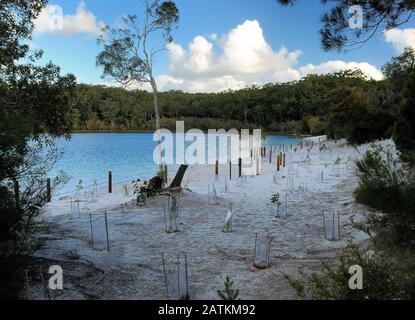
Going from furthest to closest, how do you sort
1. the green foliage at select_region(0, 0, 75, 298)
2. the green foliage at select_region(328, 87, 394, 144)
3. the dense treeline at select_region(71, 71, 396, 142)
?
the dense treeline at select_region(71, 71, 396, 142) < the green foliage at select_region(328, 87, 394, 144) < the green foliage at select_region(0, 0, 75, 298)

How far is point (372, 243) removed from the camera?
6125 millimetres

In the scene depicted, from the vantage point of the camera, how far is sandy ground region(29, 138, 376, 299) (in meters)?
5.20

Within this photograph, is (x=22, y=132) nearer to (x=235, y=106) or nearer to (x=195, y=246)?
(x=195, y=246)

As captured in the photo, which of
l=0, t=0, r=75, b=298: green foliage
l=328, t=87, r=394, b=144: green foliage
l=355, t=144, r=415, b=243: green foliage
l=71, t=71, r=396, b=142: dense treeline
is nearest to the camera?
l=0, t=0, r=75, b=298: green foliage

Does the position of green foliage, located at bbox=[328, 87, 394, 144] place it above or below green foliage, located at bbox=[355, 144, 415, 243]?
above

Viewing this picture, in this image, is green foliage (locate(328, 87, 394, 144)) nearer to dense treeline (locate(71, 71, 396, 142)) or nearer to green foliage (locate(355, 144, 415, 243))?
green foliage (locate(355, 144, 415, 243))

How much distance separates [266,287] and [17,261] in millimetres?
3175

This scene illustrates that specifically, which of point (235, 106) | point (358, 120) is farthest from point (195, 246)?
point (235, 106)

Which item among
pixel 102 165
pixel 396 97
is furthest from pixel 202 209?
pixel 102 165

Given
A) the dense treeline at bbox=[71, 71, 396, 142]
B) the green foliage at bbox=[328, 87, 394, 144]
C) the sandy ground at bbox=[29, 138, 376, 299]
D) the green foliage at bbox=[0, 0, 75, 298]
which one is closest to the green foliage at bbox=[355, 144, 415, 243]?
the sandy ground at bbox=[29, 138, 376, 299]

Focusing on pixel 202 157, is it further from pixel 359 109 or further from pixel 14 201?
pixel 14 201

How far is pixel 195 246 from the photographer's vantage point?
7.26 m

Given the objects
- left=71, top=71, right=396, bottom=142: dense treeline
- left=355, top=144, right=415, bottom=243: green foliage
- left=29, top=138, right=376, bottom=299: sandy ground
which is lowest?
left=29, top=138, right=376, bottom=299: sandy ground

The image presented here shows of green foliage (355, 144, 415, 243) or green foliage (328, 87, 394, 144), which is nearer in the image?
green foliage (355, 144, 415, 243)
